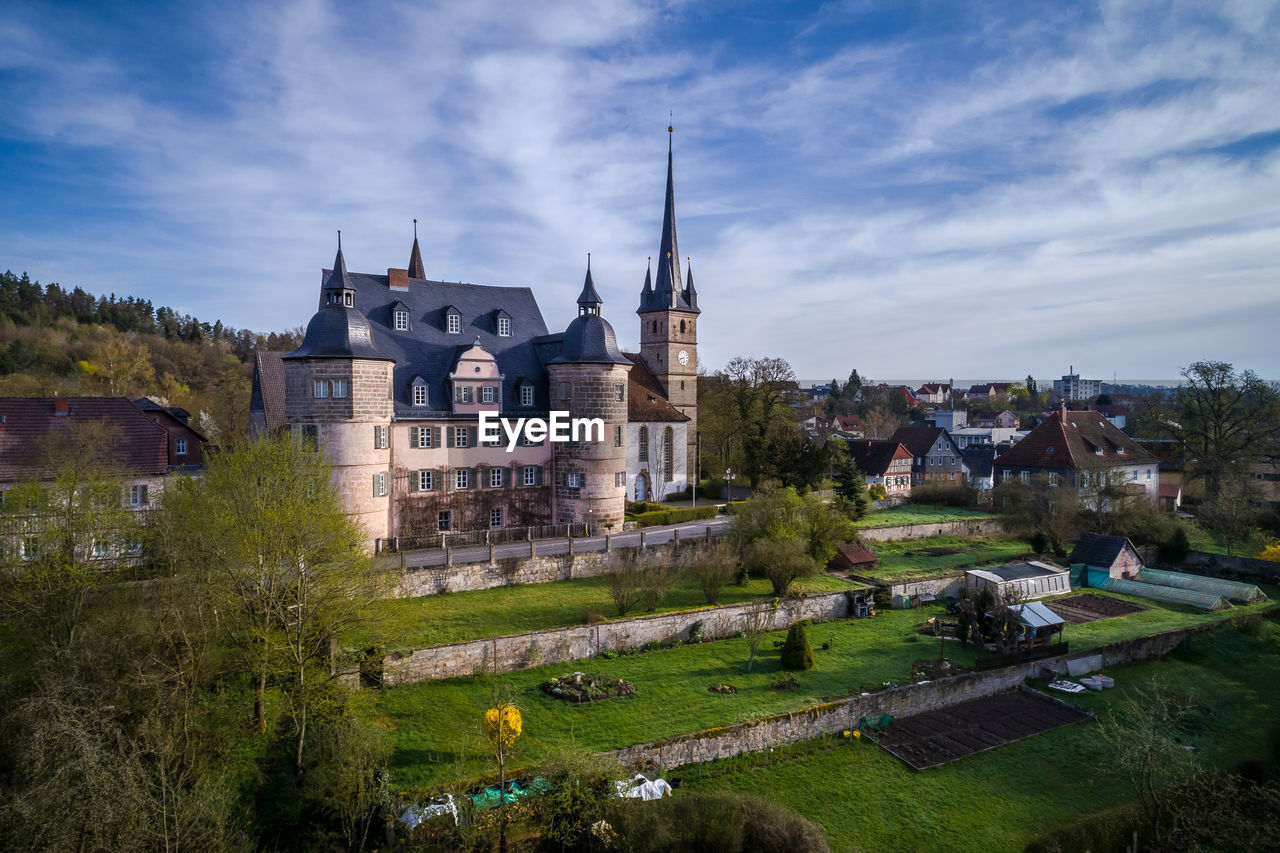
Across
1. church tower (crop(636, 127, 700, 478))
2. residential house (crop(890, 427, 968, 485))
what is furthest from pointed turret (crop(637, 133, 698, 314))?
residential house (crop(890, 427, 968, 485))

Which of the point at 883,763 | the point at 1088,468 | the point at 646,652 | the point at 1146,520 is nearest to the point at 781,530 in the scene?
the point at 646,652

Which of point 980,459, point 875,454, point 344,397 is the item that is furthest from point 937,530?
point 344,397

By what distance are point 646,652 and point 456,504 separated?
1400cm

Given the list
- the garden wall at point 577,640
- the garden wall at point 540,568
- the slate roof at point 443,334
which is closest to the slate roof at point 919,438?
the garden wall at point 540,568

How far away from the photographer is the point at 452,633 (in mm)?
23234

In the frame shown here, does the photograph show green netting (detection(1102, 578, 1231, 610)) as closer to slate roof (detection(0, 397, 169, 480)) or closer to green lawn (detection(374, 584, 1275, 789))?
green lawn (detection(374, 584, 1275, 789))

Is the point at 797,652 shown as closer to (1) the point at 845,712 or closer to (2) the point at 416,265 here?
(1) the point at 845,712

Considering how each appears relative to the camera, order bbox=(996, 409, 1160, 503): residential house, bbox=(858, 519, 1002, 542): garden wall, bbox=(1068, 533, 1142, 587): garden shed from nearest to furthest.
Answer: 1. bbox=(1068, 533, 1142, 587): garden shed
2. bbox=(858, 519, 1002, 542): garden wall
3. bbox=(996, 409, 1160, 503): residential house

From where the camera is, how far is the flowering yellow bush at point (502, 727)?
53.1 feet

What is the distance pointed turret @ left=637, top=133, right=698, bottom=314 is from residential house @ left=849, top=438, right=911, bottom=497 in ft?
62.6

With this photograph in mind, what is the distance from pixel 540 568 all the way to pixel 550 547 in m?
2.50

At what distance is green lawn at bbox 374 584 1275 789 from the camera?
17766 millimetres

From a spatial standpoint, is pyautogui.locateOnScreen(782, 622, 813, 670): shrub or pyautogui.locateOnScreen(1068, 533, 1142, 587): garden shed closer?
pyautogui.locateOnScreen(782, 622, 813, 670): shrub

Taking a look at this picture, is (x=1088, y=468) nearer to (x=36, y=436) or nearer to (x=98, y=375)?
(x=36, y=436)
